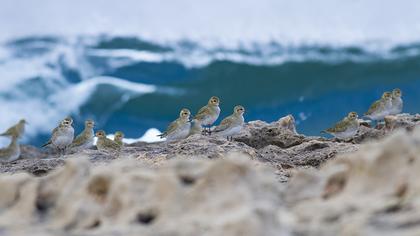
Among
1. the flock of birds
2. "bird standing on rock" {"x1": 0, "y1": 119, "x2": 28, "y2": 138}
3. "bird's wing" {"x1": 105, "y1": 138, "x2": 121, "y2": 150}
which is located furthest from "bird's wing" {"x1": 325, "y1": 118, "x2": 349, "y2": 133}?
"bird standing on rock" {"x1": 0, "y1": 119, "x2": 28, "y2": 138}

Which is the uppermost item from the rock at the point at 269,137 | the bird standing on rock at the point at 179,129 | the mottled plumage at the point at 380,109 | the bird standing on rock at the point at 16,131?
the bird standing on rock at the point at 16,131

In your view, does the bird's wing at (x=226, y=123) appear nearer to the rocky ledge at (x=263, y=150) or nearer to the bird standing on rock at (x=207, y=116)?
the rocky ledge at (x=263, y=150)

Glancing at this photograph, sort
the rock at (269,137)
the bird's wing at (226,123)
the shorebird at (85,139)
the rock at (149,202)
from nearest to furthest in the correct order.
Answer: the rock at (149,202) < the rock at (269,137) < the bird's wing at (226,123) < the shorebird at (85,139)

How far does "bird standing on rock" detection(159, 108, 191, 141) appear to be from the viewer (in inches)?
631

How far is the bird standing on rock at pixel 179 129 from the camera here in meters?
16.0

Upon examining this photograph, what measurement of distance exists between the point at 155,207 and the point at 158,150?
236 inches

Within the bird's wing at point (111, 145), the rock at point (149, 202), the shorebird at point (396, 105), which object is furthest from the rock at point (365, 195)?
the shorebird at point (396, 105)

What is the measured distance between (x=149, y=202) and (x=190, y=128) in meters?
10.6

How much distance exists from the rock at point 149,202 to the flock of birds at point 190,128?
812 cm

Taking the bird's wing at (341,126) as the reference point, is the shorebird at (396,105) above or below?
above

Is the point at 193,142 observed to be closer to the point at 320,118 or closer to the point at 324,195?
the point at 324,195

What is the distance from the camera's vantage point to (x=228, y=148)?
11.6 m

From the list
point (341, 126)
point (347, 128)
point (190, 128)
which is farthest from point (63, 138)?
point (347, 128)

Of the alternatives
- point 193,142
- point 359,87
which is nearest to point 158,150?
point 193,142
